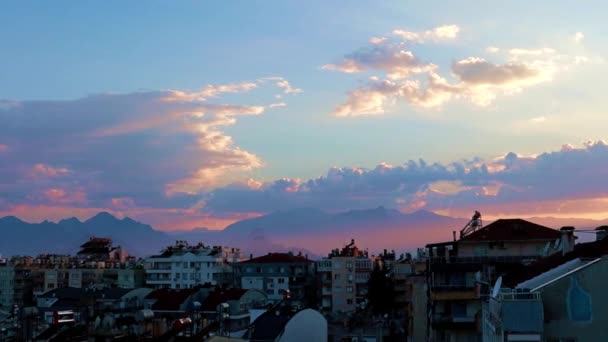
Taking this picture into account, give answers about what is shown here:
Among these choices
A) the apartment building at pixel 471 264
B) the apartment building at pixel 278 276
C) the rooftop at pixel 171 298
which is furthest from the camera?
the apartment building at pixel 278 276

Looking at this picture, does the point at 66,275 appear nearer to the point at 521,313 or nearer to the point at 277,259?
the point at 277,259

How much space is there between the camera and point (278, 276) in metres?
112

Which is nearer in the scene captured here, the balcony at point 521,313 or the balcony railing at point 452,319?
the balcony at point 521,313

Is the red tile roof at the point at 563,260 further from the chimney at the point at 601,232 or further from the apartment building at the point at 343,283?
the apartment building at the point at 343,283

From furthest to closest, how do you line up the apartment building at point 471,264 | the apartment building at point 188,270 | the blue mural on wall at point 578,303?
the apartment building at point 188,270, the apartment building at point 471,264, the blue mural on wall at point 578,303

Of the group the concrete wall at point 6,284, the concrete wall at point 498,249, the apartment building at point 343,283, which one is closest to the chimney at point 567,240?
the concrete wall at point 498,249

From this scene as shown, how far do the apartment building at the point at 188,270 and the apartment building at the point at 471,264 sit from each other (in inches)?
2774

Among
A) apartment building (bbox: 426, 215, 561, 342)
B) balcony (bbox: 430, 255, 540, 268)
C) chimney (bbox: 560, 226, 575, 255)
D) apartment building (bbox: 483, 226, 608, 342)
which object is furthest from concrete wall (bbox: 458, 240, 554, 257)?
apartment building (bbox: 483, 226, 608, 342)

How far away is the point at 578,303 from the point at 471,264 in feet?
83.0

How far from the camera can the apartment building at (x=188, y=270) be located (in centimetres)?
12331

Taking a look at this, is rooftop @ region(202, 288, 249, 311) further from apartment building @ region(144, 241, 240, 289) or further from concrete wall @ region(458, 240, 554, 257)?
concrete wall @ region(458, 240, 554, 257)

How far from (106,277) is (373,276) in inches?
2345

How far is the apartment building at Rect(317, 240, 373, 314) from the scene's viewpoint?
103 metres

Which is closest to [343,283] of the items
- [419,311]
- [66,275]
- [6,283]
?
[419,311]
